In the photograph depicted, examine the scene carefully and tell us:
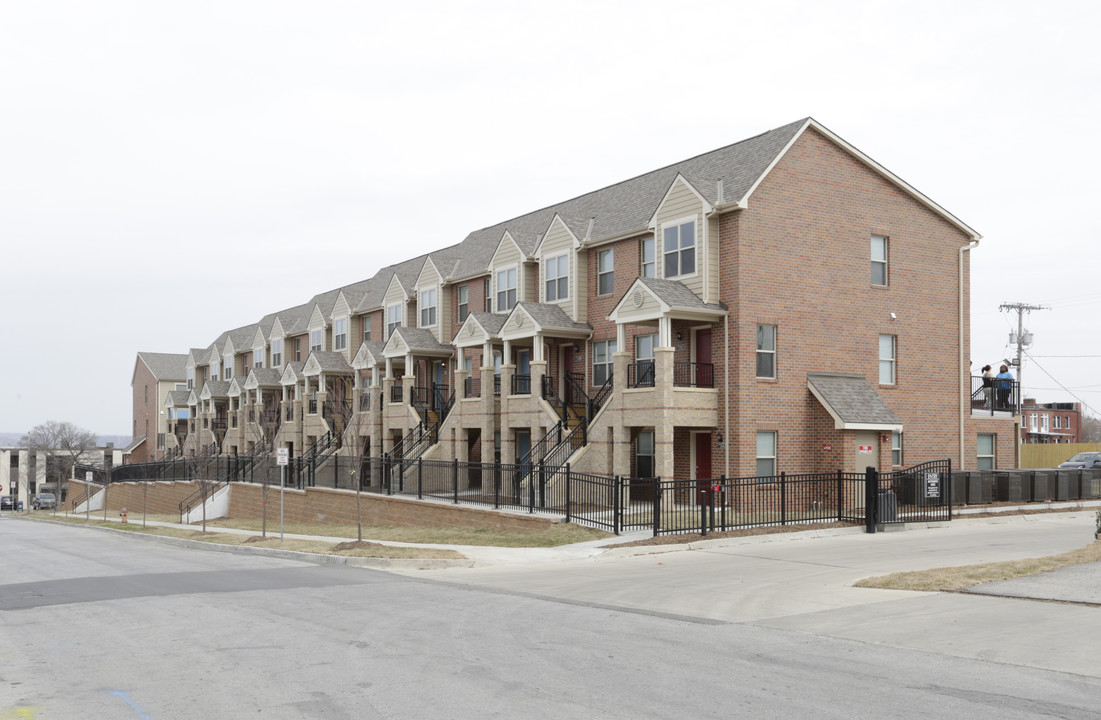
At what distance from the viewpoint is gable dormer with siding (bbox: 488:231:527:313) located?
38875mm

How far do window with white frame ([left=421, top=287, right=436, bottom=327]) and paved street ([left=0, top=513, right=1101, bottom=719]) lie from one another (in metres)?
28.4

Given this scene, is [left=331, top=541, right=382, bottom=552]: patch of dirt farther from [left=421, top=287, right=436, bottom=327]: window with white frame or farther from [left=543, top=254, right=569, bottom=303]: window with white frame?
[left=421, top=287, right=436, bottom=327]: window with white frame

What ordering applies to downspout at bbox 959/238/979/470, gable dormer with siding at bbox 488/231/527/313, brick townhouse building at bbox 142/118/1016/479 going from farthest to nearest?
gable dormer with siding at bbox 488/231/527/313 < downspout at bbox 959/238/979/470 < brick townhouse building at bbox 142/118/1016/479

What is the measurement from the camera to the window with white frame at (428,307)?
153 ft

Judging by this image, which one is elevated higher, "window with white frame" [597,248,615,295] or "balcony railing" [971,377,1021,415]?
"window with white frame" [597,248,615,295]

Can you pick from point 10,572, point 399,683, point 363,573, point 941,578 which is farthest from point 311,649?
point 10,572

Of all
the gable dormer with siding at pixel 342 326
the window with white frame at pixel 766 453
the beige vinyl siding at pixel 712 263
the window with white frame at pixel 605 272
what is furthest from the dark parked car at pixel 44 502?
the window with white frame at pixel 766 453

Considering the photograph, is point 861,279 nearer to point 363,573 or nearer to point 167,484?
point 363,573

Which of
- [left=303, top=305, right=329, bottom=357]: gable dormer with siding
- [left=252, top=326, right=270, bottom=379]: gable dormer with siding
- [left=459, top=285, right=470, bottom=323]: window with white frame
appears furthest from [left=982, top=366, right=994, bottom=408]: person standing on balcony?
[left=252, top=326, right=270, bottom=379]: gable dormer with siding

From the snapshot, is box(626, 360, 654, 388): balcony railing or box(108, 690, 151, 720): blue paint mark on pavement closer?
box(108, 690, 151, 720): blue paint mark on pavement

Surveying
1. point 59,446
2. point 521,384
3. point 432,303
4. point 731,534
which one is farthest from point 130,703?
point 59,446

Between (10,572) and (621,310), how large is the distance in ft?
58.3

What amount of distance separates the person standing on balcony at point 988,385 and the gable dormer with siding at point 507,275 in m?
17.9

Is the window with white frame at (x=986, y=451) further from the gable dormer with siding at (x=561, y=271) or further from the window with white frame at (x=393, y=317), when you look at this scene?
the window with white frame at (x=393, y=317)
